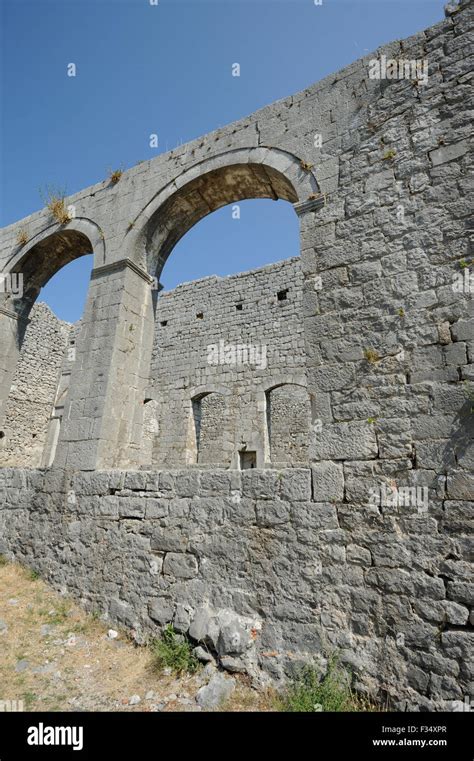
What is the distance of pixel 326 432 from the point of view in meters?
3.59

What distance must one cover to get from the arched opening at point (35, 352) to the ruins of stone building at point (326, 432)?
1.50 meters

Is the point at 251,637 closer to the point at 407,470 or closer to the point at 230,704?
the point at 230,704

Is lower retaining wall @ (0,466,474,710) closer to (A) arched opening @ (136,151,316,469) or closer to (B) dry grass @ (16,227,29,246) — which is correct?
(B) dry grass @ (16,227,29,246)

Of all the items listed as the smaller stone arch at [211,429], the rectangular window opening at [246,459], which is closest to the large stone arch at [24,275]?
the smaller stone arch at [211,429]

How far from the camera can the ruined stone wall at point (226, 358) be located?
421 inches

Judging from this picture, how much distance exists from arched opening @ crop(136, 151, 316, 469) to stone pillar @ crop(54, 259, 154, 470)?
4494mm

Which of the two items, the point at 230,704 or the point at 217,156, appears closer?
the point at 230,704

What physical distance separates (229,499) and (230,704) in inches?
58.6

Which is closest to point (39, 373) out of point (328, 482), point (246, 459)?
point (246, 459)

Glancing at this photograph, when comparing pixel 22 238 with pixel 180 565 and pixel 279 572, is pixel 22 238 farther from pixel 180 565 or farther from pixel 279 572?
pixel 279 572

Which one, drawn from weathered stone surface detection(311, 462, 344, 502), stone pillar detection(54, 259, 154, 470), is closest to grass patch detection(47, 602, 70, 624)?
stone pillar detection(54, 259, 154, 470)

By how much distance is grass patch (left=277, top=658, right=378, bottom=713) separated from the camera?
2781 mm
